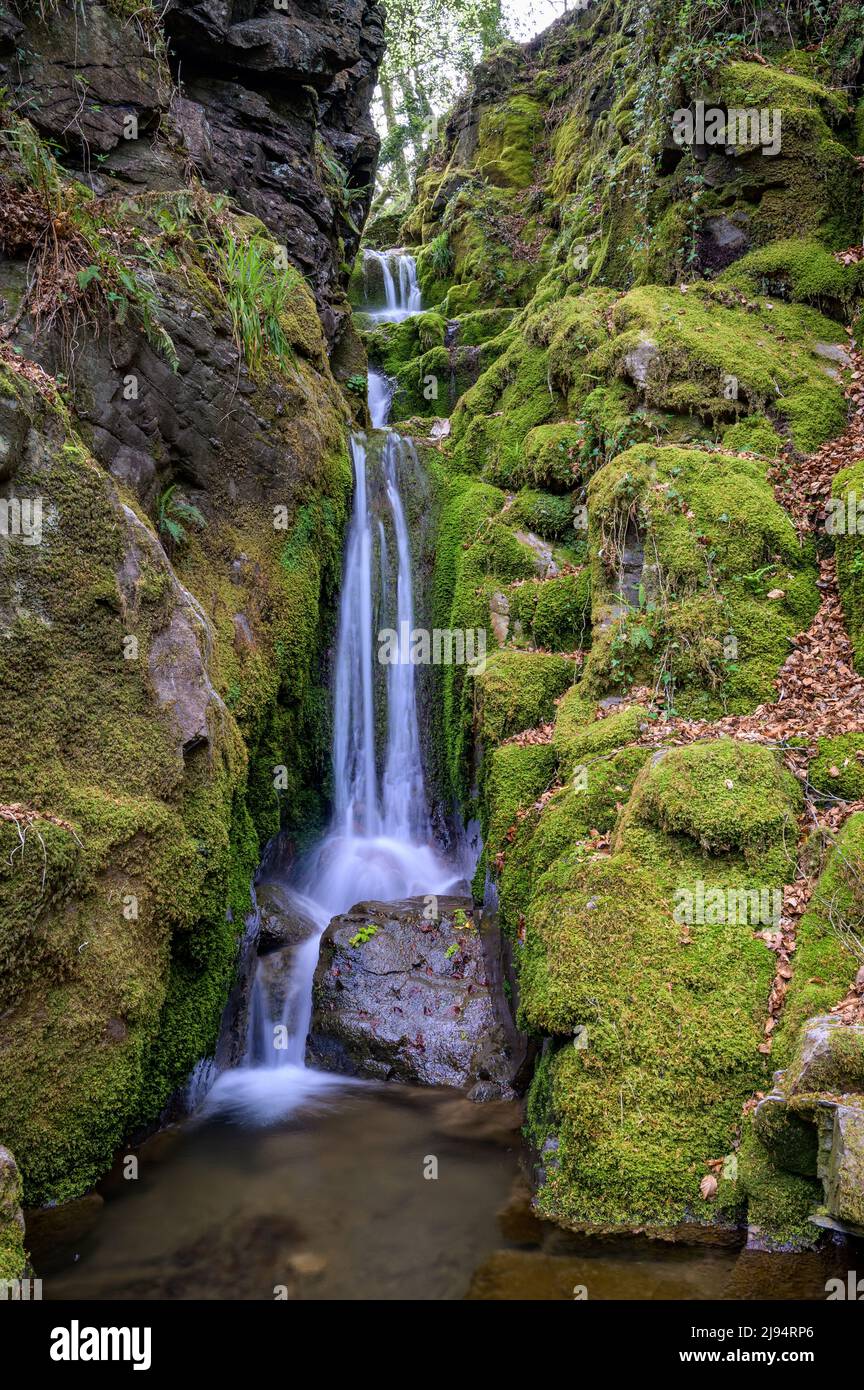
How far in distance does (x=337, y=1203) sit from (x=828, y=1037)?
289 centimetres

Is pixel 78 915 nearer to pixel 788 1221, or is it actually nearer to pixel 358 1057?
pixel 358 1057

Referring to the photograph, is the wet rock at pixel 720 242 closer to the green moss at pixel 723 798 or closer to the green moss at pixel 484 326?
the green moss at pixel 484 326

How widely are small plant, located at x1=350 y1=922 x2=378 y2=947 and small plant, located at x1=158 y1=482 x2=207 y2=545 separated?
380 centimetres

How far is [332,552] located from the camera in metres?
9.22

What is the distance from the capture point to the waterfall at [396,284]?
19.1m

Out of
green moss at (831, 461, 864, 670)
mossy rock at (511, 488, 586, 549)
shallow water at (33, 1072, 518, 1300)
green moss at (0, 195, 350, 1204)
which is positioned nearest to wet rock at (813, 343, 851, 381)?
green moss at (831, 461, 864, 670)

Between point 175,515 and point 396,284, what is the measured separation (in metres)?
15.4

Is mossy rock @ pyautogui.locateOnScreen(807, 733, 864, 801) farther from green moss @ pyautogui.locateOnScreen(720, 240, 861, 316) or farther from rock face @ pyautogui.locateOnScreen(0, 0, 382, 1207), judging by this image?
green moss @ pyautogui.locateOnScreen(720, 240, 861, 316)

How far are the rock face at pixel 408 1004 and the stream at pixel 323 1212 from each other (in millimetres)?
185

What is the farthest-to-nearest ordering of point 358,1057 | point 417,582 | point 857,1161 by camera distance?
1. point 417,582
2. point 358,1057
3. point 857,1161

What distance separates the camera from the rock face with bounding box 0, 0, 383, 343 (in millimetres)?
7531

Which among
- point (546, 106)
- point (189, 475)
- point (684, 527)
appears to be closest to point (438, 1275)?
point (684, 527)

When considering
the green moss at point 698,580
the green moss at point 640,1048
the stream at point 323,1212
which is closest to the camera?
the stream at point 323,1212

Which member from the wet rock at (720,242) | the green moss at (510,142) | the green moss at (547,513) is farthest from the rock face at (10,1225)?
the green moss at (510,142)
